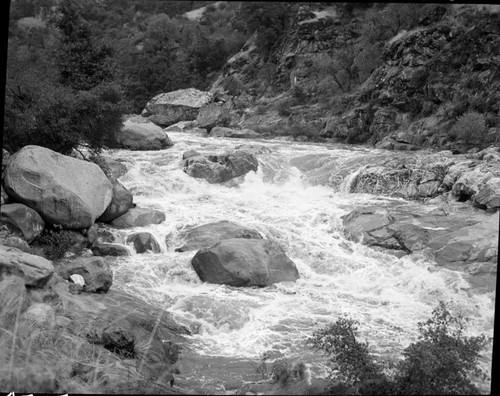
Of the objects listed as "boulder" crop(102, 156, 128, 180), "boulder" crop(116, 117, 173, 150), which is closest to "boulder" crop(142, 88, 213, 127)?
"boulder" crop(116, 117, 173, 150)

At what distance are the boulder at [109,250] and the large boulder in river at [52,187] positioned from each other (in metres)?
0.53

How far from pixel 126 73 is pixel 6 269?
115ft

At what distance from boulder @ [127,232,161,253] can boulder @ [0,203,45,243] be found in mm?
1971

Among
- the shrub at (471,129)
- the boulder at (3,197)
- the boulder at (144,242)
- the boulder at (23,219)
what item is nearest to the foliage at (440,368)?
the boulder at (144,242)

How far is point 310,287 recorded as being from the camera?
10.4 m

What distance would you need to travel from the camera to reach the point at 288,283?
10453mm

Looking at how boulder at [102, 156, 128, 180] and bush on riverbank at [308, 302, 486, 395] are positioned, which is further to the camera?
boulder at [102, 156, 128, 180]

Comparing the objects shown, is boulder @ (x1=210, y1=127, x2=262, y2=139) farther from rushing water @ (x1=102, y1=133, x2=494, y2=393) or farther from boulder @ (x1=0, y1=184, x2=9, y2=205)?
boulder @ (x1=0, y1=184, x2=9, y2=205)

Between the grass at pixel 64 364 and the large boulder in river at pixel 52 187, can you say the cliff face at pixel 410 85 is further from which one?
the grass at pixel 64 364

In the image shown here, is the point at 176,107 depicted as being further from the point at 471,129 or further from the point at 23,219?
the point at 23,219

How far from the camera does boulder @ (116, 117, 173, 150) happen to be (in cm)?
2038

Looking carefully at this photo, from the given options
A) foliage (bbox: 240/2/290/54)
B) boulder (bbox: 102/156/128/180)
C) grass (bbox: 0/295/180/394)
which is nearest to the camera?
grass (bbox: 0/295/180/394)

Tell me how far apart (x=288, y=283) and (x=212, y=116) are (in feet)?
72.8

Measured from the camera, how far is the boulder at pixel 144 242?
11.6 m
